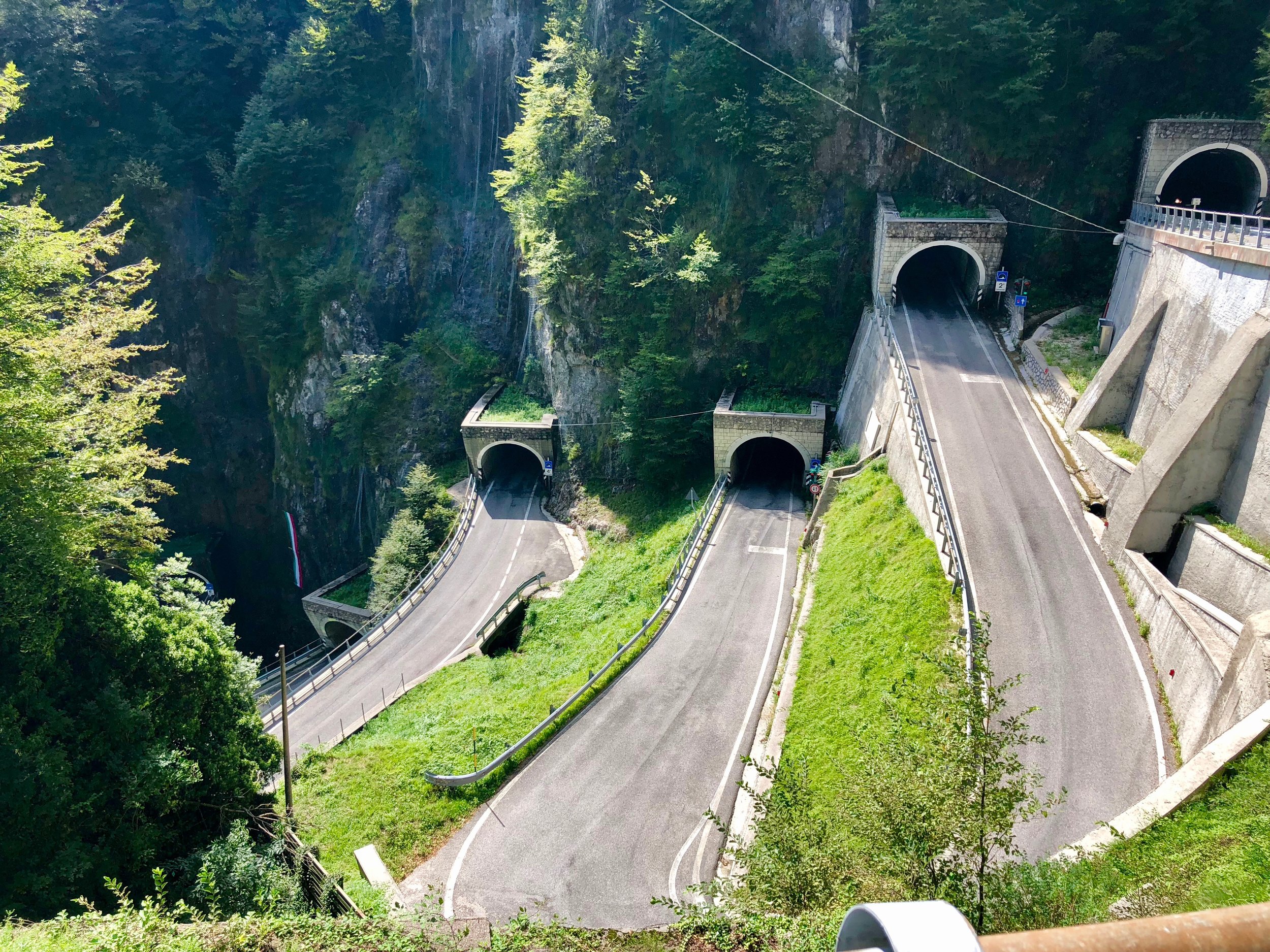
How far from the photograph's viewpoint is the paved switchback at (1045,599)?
1584 cm

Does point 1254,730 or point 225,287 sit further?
point 225,287

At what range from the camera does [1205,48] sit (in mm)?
33125

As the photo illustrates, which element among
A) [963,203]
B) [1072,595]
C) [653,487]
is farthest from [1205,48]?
[653,487]

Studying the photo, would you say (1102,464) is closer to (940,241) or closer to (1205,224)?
(1205,224)

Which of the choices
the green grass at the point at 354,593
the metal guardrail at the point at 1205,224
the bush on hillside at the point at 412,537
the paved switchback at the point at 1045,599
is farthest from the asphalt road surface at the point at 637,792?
the green grass at the point at 354,593

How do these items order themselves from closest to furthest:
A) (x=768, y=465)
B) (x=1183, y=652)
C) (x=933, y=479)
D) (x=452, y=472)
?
(x=1183, y=652), (x=933, y=479), (x=768, y=465), (x=452, y=472)

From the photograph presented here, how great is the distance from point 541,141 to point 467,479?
1965 cm

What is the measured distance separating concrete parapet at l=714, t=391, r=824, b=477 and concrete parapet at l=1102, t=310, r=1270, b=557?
17.0 metres

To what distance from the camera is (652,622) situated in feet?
91.5

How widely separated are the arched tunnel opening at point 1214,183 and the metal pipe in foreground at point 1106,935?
39.0 m

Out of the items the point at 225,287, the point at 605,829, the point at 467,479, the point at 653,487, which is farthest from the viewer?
the point at 225,287

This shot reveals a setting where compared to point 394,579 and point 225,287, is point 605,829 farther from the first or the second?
point 225,287

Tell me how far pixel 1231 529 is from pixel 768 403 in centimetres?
2208

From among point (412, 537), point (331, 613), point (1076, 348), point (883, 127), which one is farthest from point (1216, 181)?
point (331, 613)
